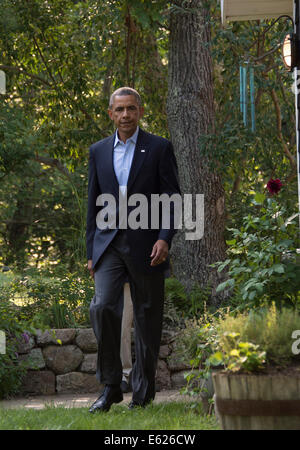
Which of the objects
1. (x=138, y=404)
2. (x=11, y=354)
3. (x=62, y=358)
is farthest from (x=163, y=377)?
(x=138, y=404)

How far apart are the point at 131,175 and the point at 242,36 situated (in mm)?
3352

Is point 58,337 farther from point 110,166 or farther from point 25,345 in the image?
point 110,166

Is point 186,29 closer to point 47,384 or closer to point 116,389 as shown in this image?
point 47,384

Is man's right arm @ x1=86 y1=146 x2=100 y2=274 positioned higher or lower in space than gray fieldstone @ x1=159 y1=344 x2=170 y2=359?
higher

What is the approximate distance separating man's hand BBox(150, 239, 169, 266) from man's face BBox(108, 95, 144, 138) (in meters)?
0.78

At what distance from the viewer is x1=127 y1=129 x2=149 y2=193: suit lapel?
15.7 ft

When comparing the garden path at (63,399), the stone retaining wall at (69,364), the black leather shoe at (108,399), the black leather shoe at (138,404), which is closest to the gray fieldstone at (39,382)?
the stone retaining wall at (69,364)

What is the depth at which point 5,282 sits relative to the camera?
8047 mm

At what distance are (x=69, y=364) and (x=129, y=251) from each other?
8.70 feet

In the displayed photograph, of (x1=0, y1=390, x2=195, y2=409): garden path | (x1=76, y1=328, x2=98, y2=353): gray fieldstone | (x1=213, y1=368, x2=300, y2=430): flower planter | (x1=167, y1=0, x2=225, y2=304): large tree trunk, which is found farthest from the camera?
(x1=167, y1=0, x2=225, y2=304): large tree trunk

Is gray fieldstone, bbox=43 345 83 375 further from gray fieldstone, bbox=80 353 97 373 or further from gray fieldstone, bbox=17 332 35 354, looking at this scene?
gray fieldstone, bbox=17 332 35 354

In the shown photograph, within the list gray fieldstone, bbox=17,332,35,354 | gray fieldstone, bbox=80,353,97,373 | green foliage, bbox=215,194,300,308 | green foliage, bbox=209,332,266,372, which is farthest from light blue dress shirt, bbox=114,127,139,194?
gray fieldstone, bbox=80,353,97,373

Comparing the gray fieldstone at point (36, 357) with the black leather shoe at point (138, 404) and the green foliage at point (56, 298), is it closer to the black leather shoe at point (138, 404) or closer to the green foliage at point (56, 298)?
the green foliage at point (56, 298)

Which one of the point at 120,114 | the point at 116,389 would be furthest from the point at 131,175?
the point at 116,389
